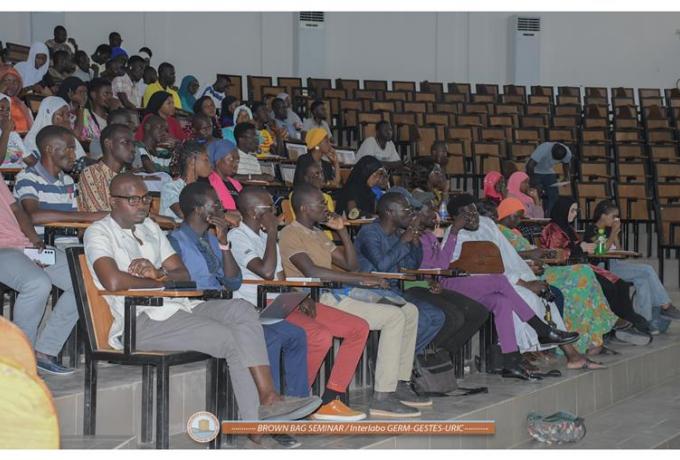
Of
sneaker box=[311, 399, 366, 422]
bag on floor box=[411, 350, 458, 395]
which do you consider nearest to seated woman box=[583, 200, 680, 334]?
bag on floor box=[411, 350, 458, 395]

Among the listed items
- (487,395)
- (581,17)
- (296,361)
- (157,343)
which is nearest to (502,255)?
(487,395)

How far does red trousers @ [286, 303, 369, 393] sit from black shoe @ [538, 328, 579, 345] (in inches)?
58.2

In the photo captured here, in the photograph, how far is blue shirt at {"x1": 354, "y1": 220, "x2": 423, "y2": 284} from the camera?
15.6ft

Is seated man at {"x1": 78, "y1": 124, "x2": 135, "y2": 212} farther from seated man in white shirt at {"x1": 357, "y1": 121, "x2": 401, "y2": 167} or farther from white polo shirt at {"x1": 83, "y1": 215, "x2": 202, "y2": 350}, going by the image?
seated man in white shirt at {"x1": 357, "y1": 121, "x2": 401, "y2": 167}

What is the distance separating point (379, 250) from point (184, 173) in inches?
39.1

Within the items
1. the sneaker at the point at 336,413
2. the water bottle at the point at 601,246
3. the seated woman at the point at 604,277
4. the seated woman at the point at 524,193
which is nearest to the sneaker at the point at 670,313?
the seated woman at the point at 604,277

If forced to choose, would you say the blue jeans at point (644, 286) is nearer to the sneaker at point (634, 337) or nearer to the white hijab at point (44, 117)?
the sneaker at point (634, 337)

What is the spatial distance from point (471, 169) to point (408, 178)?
9.48ft

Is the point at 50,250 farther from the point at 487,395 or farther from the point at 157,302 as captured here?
the point at 487,395

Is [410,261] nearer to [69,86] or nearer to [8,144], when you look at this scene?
[8,144]

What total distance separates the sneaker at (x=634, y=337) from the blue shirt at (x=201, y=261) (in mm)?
3204

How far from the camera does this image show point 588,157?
10.7m

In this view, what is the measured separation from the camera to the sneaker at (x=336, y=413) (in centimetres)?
393

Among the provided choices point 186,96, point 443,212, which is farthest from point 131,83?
point 443,212
